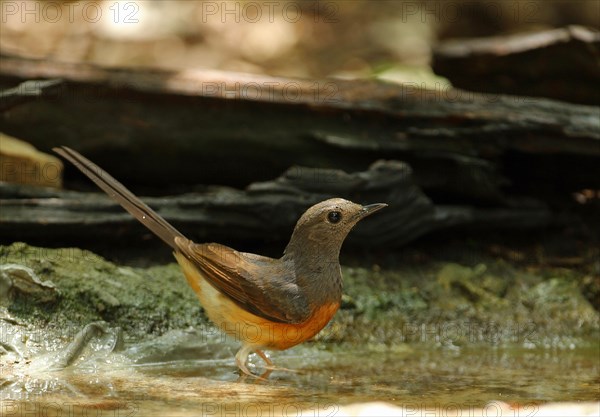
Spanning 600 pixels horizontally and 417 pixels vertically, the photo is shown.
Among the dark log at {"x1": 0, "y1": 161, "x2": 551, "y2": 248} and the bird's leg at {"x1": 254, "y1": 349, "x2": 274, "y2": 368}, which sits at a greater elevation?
the dark log at {"x1": 0, "y1": 161, "x2": 551, "y2": 248}

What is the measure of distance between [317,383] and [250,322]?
0.54 m

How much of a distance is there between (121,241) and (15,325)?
1317 mm

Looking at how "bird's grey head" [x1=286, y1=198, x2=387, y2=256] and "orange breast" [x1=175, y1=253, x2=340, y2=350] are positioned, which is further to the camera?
"bird's grey head" [x1=286, y1=198, x2=387, y2=256]

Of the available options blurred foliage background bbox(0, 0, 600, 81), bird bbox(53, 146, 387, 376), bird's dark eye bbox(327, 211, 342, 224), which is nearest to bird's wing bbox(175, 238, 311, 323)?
bird bbox(53, 146, 387, 376)

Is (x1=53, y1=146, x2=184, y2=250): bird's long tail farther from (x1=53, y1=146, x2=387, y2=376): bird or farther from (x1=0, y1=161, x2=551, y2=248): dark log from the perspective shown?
(x1=0, y1=161, x2=551, y2=248): dark log

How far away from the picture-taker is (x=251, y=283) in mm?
5293

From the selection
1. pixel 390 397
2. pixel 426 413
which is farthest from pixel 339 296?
pixel 426 413

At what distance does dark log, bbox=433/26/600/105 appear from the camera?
7574 millimetres

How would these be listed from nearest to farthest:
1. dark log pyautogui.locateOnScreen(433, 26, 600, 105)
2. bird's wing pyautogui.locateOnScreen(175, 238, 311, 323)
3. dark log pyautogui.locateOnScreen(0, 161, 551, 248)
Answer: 1. bird's wing pyautogui.locateOnScreen(175, 238, 311, 323)
2. dark log pyautogui.locateOnScreen(0, 161, 551, 248)
3. dark log pyautogui.locateOnScreen(433, 26, 600, 105)

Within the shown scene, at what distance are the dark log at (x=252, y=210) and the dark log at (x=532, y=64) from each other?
1479mm

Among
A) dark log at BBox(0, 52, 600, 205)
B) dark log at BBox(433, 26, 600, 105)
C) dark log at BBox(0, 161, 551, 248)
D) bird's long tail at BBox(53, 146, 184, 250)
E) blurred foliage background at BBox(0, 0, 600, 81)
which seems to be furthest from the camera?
blurred foliage background at BBox(0, 0, 600, 81)

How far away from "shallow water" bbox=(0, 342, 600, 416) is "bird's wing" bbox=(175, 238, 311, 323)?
422 millimetres

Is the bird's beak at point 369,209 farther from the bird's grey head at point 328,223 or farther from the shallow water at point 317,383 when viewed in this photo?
the shallow water at point 317,383

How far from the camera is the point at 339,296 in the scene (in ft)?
17.9
